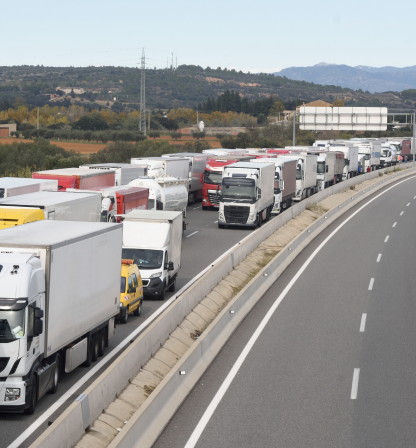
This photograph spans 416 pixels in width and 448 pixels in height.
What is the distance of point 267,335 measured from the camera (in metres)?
18.2

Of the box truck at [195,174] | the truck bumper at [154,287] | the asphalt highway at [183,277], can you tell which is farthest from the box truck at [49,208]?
the box truck at [195,174]

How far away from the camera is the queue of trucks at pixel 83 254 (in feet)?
38.4

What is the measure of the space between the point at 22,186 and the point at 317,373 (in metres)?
17.2

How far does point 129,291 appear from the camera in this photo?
19359mm

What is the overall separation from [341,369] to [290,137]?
113 metres

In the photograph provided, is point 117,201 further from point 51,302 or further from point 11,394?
point 11,394

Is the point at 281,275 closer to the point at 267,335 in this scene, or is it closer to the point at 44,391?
the point at 267,335

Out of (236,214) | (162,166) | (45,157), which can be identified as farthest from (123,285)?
(45,157)

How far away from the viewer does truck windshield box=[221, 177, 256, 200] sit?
127 feet

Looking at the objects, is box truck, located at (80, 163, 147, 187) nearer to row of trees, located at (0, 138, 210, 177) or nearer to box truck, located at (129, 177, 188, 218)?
box truck, located at (129, 177, 188, 218)

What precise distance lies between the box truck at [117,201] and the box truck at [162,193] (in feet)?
9.24

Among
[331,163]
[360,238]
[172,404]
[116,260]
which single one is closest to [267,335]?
Answer: [116,260]

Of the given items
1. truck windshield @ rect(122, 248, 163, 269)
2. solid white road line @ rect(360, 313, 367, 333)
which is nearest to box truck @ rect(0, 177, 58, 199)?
truck windshield @ rect(122, 248, 163, 269)

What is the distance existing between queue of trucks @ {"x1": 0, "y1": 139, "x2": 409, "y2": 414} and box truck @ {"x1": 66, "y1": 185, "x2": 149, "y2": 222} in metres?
0.05
